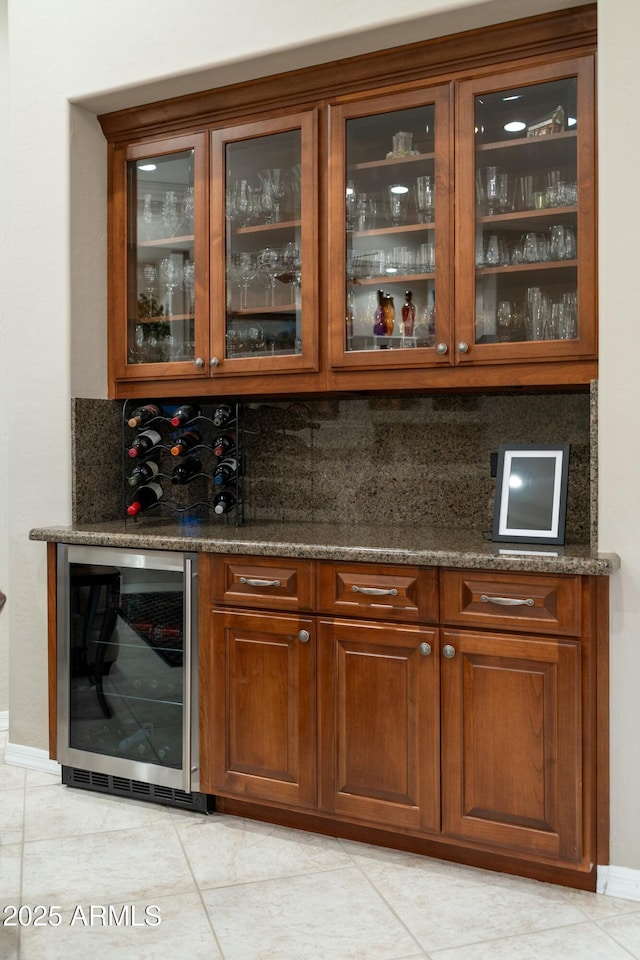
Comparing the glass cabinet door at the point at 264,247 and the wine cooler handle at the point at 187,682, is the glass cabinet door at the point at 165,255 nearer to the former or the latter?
the glass cabinet door at the point at 264,247

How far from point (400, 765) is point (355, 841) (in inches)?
13.8

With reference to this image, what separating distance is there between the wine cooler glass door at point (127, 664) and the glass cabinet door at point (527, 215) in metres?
1.28

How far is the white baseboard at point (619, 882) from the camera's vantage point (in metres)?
2.22

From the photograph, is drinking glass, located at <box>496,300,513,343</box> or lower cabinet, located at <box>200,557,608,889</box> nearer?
lower cabinet, located at <box>200,557,608,889</box>

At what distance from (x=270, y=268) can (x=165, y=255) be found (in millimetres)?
480

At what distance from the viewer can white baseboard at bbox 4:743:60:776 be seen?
125 inches

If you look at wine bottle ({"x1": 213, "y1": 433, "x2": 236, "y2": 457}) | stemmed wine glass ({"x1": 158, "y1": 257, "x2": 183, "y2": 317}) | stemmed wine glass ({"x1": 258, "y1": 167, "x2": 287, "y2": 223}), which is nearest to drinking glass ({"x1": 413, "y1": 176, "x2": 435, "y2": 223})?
stemmed wine glass ({"x1": 258, "y1": 167, "x2": 287, "y2": 223})

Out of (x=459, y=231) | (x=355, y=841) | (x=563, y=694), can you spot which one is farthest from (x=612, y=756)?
(x=459, y=231)

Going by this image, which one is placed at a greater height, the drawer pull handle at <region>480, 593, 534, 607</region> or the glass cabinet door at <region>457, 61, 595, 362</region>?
the glass cabinet door at <region>457, 61, 595, 362</region>

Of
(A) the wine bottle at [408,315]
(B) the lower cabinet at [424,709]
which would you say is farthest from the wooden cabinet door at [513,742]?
(A) the wine bottle at [408,315]

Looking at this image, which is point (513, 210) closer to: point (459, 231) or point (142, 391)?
point (459, 231)

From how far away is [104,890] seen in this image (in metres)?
2.28

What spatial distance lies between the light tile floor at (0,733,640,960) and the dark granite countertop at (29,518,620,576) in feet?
2.94

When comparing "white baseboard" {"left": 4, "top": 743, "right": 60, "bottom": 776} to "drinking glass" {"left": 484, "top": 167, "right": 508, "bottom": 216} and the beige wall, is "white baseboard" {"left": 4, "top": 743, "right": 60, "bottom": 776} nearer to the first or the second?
the beige wall
